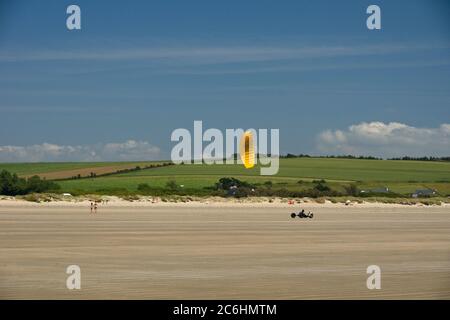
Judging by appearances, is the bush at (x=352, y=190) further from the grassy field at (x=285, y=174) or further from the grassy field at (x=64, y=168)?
the grassy field at (x=64, y=168)

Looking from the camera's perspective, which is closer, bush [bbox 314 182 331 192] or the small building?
the small building

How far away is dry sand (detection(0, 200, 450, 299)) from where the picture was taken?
19.1 m

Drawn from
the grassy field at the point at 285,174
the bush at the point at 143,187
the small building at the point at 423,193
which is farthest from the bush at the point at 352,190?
the bush at the point at 143,187

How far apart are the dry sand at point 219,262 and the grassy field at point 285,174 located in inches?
2251

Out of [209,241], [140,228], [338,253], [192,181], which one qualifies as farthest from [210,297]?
[192,181]

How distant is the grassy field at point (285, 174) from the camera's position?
4122 inches

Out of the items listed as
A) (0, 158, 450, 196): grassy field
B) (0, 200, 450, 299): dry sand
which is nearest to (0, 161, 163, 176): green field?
(0, 158, 450, 196): grassy field

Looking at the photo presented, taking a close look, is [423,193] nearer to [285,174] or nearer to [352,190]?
[352,190]

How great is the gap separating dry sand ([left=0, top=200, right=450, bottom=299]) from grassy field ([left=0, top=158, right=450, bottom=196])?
57.2 metres

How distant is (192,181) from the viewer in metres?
107

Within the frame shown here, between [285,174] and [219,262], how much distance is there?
313 ft

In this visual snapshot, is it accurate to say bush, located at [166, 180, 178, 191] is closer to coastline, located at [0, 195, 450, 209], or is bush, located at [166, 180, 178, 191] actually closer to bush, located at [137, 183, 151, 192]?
bush, located at [137, 183, 151, 192]
